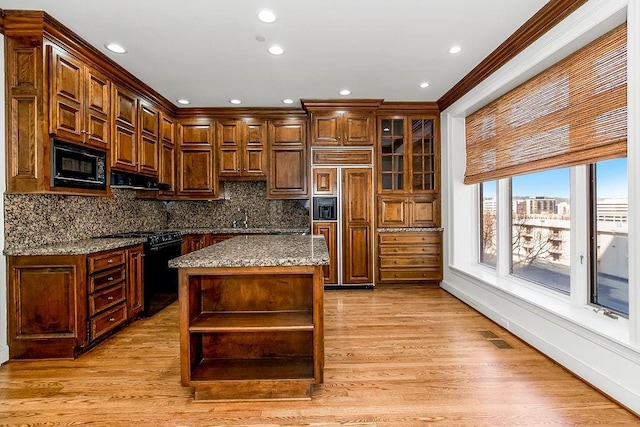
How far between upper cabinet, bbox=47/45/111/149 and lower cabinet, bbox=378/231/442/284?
3525 millimetres

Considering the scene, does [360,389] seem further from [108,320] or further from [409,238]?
[409,238]

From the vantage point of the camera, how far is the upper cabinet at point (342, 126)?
15.3 ft

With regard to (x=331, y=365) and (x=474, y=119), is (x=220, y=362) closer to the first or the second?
(x=331, y=365)

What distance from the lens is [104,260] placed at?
2879mm

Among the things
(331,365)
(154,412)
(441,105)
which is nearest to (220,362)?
(154,412)

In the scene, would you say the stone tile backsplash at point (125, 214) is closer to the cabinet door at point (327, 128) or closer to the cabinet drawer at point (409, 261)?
the cabinet door at point (327, 128)

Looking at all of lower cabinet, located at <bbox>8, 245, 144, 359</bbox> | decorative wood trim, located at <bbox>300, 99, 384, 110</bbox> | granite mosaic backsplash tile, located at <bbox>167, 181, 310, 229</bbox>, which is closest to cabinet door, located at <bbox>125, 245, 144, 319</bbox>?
lower cabinet, located at <bbox>8, 245, 144, 359</bbox>

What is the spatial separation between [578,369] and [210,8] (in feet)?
11.8

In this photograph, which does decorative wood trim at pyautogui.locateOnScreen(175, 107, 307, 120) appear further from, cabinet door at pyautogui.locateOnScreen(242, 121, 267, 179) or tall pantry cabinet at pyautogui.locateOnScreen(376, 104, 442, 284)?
tall pantry cabinet at pyautogui.locateOnScreen(376, 104, 442, 284)

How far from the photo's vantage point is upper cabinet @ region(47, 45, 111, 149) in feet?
8.78

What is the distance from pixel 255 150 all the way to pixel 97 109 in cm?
209

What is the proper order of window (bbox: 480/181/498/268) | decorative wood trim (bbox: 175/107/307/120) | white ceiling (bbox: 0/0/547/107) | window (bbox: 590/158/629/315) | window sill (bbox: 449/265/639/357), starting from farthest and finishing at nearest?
decorative wood trim (bbox: 175/107/307/120) < window (bbox: 480/181/498/268) < white ceiling (bbox: 0/0/547/107) < window (bbox: 590/158/629/315) < window sill (bbox: 449/265/639/357)

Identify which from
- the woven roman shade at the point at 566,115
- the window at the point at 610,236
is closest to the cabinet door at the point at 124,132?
the woven roman shade at the point at 566,115

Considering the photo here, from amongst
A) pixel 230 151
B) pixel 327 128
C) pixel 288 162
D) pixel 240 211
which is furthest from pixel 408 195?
pixel 230 151
